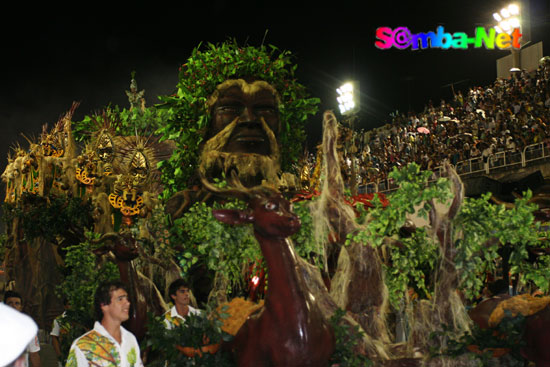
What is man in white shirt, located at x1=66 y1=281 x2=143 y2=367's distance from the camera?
360 centimetres

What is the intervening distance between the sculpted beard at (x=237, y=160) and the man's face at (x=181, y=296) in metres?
2.07

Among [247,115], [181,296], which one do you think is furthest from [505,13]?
[181,296]

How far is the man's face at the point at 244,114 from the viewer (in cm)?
781

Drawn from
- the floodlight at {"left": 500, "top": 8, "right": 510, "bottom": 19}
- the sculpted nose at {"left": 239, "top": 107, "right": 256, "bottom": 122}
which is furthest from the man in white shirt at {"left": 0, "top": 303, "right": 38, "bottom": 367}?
the floodlight at {"left": 500, "top": 8, "right": 510, "bottom": 19}

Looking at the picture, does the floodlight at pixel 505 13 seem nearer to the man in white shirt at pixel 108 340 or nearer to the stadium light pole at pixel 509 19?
the stadium light pole at pixel 509 19

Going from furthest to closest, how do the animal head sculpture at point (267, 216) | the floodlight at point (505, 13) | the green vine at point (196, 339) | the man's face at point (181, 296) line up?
the floodlight at point (505, 13) → the man's face at point (181, 296) → the green vine at point (196, 339) → the animal head sculpture at point (267, 216)

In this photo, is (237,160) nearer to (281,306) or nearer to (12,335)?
(281,306)

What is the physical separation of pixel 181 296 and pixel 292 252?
6.45 feet

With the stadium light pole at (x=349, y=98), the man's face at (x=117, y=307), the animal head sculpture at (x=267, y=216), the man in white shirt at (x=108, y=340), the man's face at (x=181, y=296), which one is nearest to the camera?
the man in white shirt at (x=108, y=340)

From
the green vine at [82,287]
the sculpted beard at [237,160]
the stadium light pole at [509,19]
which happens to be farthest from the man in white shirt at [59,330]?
the stadium light pole at [509,19]

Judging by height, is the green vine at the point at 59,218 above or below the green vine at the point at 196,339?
above

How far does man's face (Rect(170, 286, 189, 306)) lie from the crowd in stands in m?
12.3

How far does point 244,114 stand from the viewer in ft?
25.9

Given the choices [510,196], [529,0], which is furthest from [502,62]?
[510,196]
